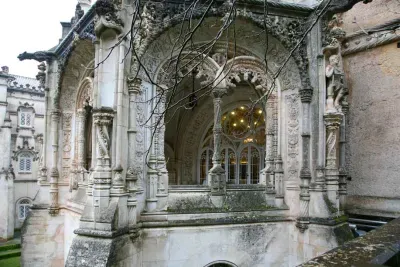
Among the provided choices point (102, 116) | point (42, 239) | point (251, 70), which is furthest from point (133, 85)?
point (42, 239)

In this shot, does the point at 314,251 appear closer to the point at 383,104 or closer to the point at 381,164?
the point at 381,164

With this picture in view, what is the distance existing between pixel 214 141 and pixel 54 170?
4.53m

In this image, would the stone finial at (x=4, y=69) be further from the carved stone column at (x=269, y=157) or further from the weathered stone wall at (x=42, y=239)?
the carved stone column at (x=269, y=157)

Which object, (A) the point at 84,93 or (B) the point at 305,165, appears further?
(A) the point at 84,93

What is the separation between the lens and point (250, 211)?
6.71 meters

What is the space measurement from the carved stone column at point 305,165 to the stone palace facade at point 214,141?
0.02m

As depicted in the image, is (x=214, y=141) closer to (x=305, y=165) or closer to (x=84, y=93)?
(x=305, y=165)

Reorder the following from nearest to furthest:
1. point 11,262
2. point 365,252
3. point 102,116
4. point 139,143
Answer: point 365,252, point 102,116, point 139,143, point 11,262

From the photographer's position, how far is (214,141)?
270 inches

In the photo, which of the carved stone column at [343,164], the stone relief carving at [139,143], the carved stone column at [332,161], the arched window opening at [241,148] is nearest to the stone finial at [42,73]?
the stone relief carving at [139,143]

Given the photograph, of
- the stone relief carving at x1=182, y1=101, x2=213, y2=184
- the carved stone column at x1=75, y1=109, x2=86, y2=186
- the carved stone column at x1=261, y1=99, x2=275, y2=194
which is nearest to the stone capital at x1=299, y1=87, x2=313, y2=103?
the carved stone column at x1=261, y1=99, x2=275, y2=194

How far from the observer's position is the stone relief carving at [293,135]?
7.03m

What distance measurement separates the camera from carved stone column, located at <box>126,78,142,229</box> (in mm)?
5664

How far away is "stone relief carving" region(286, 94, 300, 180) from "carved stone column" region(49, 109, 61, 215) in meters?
5.87
